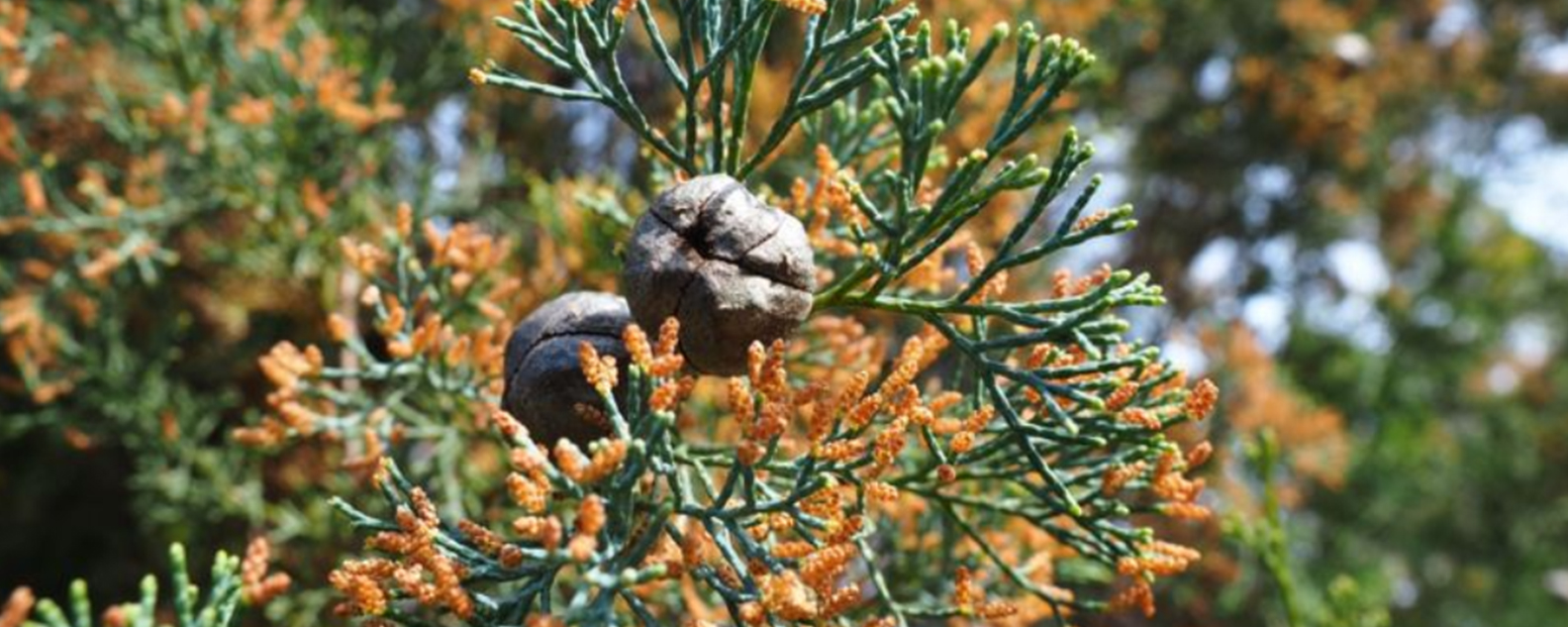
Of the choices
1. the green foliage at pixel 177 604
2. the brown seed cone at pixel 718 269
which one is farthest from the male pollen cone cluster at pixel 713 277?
the green foliage at pixel 177 604

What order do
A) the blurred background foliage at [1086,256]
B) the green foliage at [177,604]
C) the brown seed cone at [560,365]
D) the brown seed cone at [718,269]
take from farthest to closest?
the blurred background foliage at [1086,256] < the brown seed cone at [560,365] < the brown seed cone at [718,269] < the green foliage at [177,604]

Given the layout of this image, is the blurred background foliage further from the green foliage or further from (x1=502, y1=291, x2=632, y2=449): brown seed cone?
the green foliage

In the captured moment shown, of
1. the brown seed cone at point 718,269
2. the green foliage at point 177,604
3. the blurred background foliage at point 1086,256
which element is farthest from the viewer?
the blurred background foliage at point 1086,256

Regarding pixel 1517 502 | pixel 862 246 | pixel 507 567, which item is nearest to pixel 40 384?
pixel 507 567

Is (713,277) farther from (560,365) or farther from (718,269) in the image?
(560,365)

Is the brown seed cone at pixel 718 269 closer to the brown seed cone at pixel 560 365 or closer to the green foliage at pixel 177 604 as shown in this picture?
the brown seed cone at pixel 560 365

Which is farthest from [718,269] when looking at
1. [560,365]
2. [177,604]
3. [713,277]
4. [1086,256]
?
[1086,256]

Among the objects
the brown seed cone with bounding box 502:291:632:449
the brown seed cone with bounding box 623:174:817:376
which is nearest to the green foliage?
the brown seed cone with bounding box 502:291:632:449
